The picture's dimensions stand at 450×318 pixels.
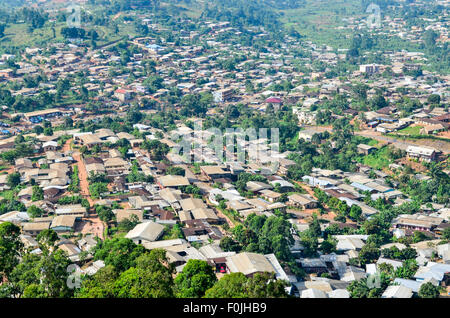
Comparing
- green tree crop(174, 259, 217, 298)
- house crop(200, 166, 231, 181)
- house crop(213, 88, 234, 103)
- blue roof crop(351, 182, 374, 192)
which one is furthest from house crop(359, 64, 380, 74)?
green tree crop(174, 259, 217, 298)

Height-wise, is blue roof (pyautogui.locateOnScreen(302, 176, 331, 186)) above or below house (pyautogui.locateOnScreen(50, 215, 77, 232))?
below

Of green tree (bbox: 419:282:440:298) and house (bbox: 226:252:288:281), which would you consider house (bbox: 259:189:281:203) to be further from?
green tree (bbox: 419:282:440:298)

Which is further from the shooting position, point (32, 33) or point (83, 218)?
point (32, 33)

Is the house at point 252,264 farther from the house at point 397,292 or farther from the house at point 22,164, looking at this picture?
the house at point 22,164

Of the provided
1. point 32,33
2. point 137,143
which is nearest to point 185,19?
point 32,33

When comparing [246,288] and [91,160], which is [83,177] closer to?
[91,160]

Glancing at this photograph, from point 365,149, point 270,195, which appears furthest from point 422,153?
point 270,195

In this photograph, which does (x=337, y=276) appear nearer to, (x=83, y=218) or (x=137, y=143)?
(x=83, y=218)
